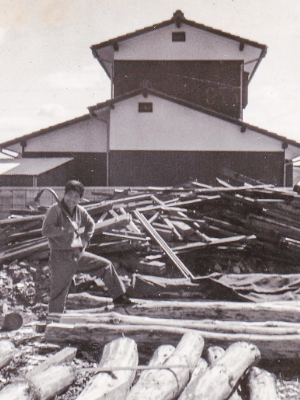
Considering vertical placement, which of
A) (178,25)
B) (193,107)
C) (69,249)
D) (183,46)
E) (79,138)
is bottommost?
(69,249)

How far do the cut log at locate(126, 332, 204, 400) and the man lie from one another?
65.5 inches

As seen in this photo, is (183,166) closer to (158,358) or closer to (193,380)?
(158,358)

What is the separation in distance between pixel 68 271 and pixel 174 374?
2508 millimetres

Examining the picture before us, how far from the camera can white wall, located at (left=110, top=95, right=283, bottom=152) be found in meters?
20.7

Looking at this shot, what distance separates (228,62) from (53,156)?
9.56 metres

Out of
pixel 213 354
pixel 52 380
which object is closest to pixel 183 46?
pixel 213 354

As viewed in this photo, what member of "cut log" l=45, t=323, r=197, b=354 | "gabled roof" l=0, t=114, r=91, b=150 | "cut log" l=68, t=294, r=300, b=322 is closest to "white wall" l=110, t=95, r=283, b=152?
"gabled roof" l=0, t=114, r=91, b=150

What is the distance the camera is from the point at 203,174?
825 inches

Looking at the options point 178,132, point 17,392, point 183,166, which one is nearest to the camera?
point 17,392

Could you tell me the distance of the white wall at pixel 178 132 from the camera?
2072 cm

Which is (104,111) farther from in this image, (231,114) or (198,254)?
(198,254)

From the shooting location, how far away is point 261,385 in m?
4.76

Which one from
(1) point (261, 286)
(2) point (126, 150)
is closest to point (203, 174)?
(2) point (126, 150)

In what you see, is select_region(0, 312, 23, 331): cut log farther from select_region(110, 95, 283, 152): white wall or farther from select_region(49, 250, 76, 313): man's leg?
select_region(110, 95, 283, 152): white wall
